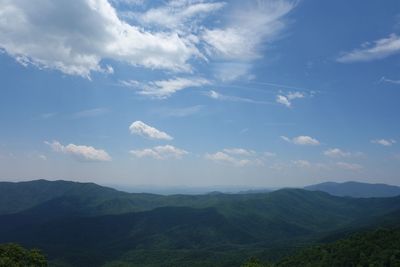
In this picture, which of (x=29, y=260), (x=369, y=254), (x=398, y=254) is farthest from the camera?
(x=369, y=254)

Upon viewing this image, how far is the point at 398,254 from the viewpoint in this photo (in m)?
180

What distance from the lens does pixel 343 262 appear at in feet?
650

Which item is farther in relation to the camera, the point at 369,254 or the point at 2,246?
the point at 369,254

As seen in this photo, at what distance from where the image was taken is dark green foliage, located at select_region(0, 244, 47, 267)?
4943 inches

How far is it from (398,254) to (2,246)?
16651cm

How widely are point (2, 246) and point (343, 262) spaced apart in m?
157

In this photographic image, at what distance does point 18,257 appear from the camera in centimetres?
13288

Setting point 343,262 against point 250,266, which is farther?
point 343,262

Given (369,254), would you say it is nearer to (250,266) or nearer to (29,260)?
(250,266)

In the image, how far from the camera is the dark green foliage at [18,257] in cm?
12556

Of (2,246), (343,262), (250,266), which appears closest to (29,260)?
(2,246)

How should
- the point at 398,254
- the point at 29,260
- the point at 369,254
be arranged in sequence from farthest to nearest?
the point at 369,254 → the point at 398,254 → the point at 29,260

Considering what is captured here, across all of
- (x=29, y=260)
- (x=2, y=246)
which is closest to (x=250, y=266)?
(x=29, y=260)

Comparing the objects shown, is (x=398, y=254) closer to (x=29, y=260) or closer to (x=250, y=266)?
(x=250, y=266)
